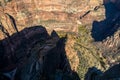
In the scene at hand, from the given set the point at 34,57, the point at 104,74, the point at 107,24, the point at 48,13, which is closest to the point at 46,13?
the point at 48,13

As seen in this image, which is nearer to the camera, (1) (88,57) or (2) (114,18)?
(1) (88,57)

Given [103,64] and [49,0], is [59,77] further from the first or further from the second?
[49,0]

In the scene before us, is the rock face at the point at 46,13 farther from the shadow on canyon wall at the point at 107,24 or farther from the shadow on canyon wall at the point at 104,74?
the shadow on canyon wall at the point at 104,74

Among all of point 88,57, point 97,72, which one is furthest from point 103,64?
point 97,72

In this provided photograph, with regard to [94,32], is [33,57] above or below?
above

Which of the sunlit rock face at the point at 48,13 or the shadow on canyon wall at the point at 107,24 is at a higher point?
the sunlit rock face at the point at 48,13

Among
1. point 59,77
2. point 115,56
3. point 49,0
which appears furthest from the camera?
point 49,0

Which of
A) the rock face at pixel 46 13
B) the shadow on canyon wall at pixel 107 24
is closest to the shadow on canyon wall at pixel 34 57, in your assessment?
the rock face at pixel 46 13
